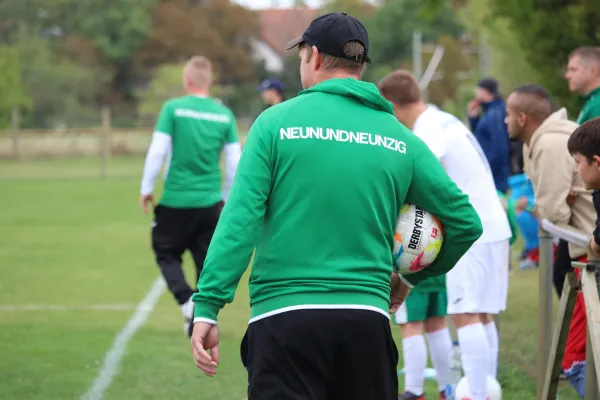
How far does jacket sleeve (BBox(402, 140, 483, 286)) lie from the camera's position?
3.79 metres

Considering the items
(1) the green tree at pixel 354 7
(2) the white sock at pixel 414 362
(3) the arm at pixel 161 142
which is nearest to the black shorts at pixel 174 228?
(3) the arm at pixel 161 142

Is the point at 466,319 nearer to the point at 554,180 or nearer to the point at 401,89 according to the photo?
the point at 554,180

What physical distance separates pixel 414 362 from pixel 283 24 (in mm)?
101696

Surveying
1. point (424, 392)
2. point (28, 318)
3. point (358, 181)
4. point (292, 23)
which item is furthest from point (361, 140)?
point (292, 23)

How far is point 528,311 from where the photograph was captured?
34.8 ft

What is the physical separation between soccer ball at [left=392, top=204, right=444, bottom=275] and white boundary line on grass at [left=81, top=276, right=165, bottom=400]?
366 cm

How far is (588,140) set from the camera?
4859 mm

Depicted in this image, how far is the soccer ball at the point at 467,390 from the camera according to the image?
20.6 ft

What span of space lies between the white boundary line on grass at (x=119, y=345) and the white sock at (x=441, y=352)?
7.40 feet

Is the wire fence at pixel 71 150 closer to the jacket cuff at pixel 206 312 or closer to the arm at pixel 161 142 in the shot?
the arm at pixel 161 142

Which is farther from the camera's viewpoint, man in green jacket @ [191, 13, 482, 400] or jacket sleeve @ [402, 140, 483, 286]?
jacket sleeve @ [402, 140, 483, 286]

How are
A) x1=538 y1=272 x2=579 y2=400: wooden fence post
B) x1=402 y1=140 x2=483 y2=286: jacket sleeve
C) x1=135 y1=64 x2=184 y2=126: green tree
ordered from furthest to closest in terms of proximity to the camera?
x1=135 y1=64 x2=184 y2=126: green tree < x1=538 y1=272 x2=579 y2=400: wooden fence post < x1=402 y1=140 x2=483 y2=286: jacket sleeve

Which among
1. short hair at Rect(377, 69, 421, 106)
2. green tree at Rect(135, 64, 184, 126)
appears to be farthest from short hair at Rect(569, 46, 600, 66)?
green tree at Rect(135, 64, 184, 126)

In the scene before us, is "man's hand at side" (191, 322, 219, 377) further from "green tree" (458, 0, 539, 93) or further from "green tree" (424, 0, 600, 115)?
"green tree" (458, 0, 539, 93)
